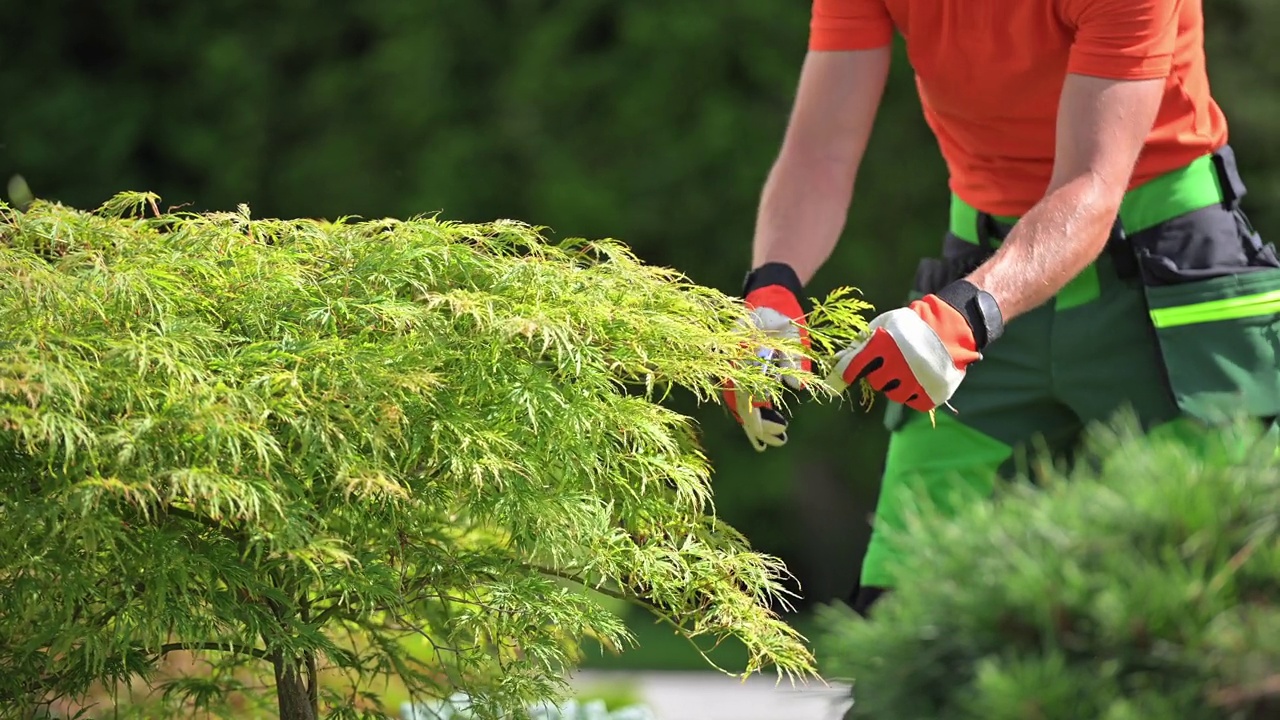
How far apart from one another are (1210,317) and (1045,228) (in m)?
0.34

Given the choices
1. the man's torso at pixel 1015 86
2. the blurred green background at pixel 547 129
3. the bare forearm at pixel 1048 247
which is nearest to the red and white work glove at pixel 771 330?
the bare forearm at pixel 1048 247

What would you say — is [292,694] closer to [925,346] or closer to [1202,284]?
[925,346]

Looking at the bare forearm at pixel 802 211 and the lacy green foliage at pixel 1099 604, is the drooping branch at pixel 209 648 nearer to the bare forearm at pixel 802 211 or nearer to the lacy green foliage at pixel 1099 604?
the lacy green foliage at pixel 1099 604

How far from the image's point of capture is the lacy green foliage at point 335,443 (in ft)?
4.21

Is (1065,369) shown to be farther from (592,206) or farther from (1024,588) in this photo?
(592,206)

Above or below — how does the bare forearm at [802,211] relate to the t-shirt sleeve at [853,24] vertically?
below

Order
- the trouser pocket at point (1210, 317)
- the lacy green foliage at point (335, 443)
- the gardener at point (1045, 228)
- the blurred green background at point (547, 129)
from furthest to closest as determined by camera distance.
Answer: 1. the blurred green background at point (547, 129)
2. the trouser pocket at point (1210, 317)
3. the gardener at point (1045, 228)
4. the lacy green foliage at point (335, 443)

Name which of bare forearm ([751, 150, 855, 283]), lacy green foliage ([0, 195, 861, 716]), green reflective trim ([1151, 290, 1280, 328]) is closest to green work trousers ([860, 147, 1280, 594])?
green reflective trim ([1151, 290, 1280, 328])

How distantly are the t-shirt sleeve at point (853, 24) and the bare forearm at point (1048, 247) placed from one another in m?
0.47

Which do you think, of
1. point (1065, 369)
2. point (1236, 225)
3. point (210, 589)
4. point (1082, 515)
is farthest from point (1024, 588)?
point (1236, 225)

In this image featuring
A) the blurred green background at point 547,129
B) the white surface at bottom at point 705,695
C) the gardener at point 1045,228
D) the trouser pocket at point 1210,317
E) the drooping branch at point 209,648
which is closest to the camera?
the drooping branch at point 209,648

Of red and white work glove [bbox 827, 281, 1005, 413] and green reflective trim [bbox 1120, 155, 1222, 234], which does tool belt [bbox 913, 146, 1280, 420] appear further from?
red and white work glove [bbox 827, 281, 1005, 413]

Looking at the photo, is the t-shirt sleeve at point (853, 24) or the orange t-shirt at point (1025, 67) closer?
the orange t-shirt at point (1025, 67)

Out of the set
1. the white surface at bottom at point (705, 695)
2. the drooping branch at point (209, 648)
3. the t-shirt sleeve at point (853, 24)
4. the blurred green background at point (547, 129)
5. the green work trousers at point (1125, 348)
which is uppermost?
the blurred green background at point (547, 129)
